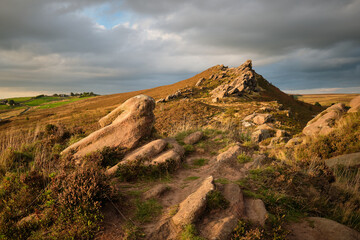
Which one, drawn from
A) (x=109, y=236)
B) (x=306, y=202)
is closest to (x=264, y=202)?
(x=306, y=202)

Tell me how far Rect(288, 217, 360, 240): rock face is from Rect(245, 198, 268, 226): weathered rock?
64 centimetres

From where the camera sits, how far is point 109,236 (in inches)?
154

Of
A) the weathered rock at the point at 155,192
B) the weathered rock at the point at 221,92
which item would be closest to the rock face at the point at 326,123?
the weathered rock at the point at 155,192

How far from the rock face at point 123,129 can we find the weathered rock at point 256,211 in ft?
19.4

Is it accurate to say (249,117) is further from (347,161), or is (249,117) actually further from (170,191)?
(170,191)

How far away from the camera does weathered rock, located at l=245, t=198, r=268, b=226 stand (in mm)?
4418

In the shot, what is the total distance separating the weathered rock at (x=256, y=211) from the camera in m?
4.42

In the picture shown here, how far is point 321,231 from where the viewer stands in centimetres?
441

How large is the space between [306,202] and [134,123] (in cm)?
758

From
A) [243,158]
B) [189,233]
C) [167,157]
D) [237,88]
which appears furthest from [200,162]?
[237,88]

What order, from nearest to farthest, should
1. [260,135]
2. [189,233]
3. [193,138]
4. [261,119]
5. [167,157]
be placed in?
[189,233], [167,157], [193,138], [260,135], [261,119]

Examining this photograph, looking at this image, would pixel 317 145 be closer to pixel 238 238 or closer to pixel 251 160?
pixel 251 160

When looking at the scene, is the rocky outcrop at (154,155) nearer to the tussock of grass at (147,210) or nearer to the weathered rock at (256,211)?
the tussock of grass at (147,210)

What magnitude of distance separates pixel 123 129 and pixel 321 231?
824 cm
